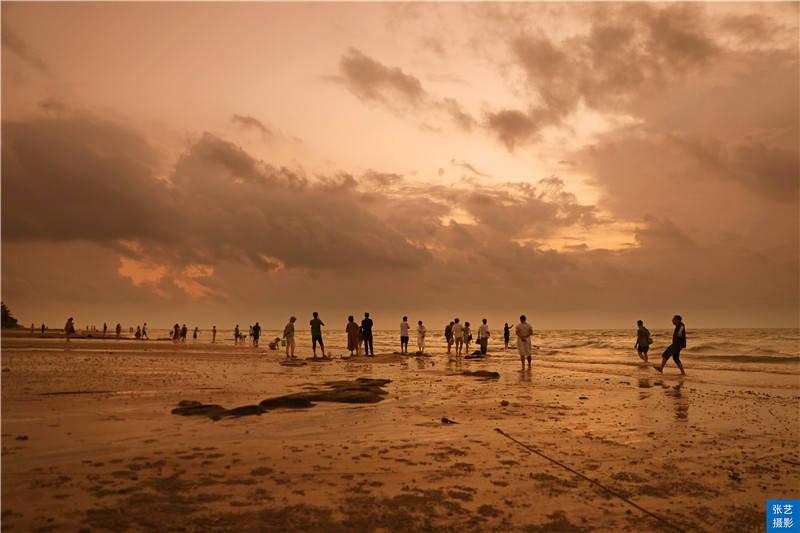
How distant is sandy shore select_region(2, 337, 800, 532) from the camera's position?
4375 mm

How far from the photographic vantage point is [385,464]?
19.7ft

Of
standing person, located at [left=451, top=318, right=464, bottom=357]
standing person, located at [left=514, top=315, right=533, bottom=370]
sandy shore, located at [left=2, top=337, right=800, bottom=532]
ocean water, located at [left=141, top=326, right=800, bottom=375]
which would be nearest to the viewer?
sandy shore, located at [left=2, top=337, right=800, bottom=532]

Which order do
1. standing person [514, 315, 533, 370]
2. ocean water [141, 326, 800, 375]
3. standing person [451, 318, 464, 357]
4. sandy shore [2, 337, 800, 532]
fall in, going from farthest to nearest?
standing person [451, 318, 464, 357], ocean water [141, 326, 800, 375], standing person [514, 315, 533, 370], sandy shore [2, 337, 800, 532]

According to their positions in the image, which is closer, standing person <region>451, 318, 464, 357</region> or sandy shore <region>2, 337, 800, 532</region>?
sandy shore <region>2, 337, 800, 532</region>

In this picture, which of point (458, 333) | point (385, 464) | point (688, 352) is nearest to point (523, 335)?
point (458, 333)

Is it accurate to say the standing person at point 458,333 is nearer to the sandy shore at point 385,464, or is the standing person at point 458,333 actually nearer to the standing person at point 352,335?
the standing person at point 352,335

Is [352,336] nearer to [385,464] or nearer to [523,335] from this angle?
[523,335]

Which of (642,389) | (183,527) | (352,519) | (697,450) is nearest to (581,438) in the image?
(697,450)

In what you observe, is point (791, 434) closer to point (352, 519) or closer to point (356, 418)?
point (356, 418)

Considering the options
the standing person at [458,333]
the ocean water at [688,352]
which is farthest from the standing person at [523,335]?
the standing person at [458,333]

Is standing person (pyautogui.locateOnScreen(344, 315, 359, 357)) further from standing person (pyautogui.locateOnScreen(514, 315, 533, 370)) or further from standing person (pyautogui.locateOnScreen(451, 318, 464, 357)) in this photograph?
standing person (pyautogui.locateOnScreen(514, 315, 533, 370))

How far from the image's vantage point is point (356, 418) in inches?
350

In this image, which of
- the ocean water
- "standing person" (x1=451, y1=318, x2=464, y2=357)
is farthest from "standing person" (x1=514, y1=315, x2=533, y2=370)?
"standing person" (x1=451, y1=318, x2=464, y2=357)

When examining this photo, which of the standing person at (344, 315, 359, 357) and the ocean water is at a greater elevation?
the standing person at (344, 315, 359, 357)
